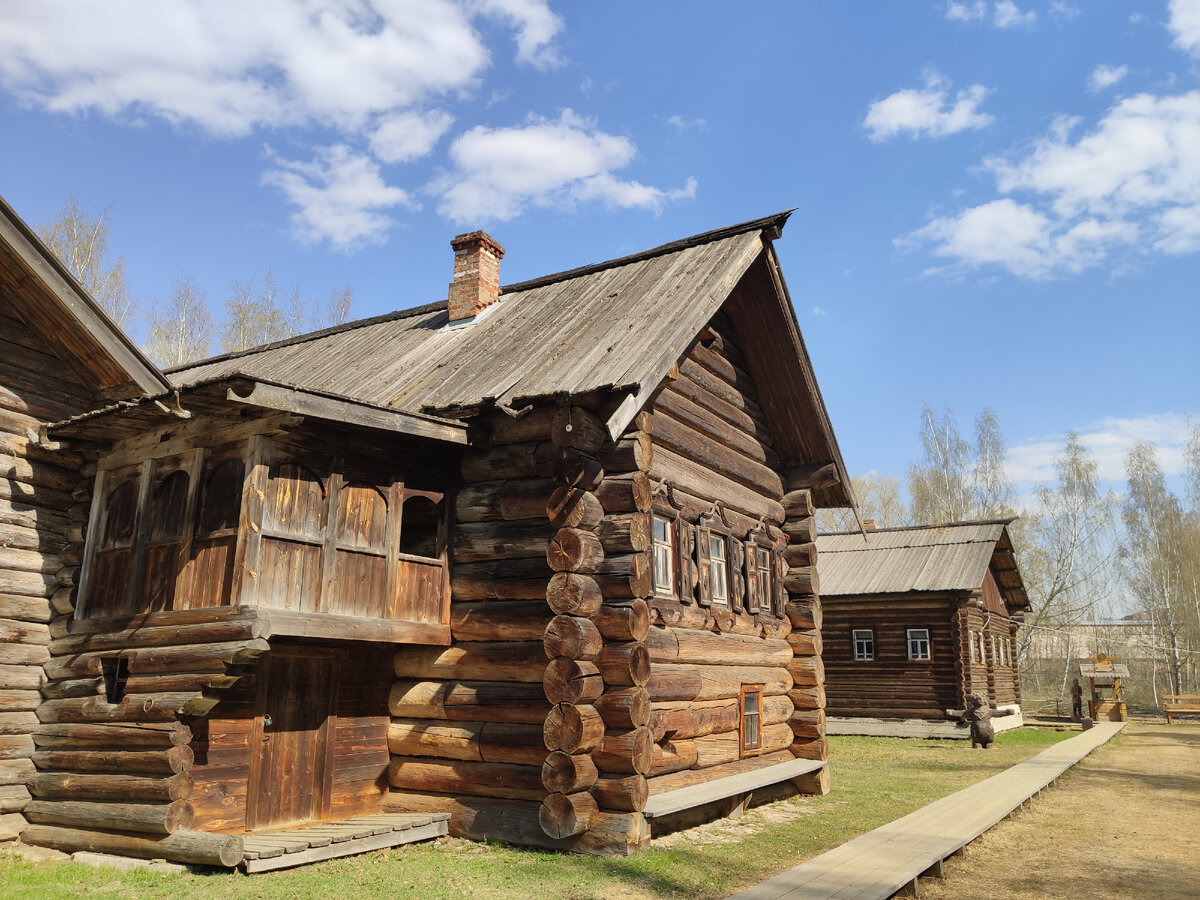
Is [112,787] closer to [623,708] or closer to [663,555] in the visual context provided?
[623,708]

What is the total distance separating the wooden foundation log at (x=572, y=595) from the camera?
9.06 meters

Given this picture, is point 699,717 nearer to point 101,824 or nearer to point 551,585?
point 551,585

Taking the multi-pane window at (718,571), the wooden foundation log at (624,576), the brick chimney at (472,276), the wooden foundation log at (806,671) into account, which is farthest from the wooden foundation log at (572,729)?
the brick chimney at (472,276)

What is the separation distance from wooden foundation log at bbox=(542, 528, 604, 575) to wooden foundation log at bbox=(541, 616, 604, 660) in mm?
530

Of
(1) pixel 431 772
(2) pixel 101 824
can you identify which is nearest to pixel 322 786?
(1) pixel 431 772

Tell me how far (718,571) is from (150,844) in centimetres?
759

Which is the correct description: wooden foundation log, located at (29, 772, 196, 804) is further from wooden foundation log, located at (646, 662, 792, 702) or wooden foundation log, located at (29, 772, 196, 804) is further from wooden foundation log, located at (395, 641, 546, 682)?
wooden foundation log, located at (646, 662, 792, 702)

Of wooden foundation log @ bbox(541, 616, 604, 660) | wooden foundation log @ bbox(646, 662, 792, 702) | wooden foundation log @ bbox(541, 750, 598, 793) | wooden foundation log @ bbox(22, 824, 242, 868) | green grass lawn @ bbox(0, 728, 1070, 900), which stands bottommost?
green grass lawn @ bbox(0, 728, 1070, 900)

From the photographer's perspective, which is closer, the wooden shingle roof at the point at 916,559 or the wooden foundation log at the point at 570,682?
the wooden foundation log at the point at 570,682

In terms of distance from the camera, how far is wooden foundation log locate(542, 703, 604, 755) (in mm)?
8750

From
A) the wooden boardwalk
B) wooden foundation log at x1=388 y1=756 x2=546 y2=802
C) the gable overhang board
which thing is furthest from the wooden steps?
the gable overhang board

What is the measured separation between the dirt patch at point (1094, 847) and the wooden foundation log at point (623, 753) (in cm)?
291

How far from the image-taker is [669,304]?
10945 millimetres

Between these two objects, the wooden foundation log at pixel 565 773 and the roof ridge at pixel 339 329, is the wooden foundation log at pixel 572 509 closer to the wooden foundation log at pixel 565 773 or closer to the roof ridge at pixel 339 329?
the wooden foundation log at pixel 565 773
